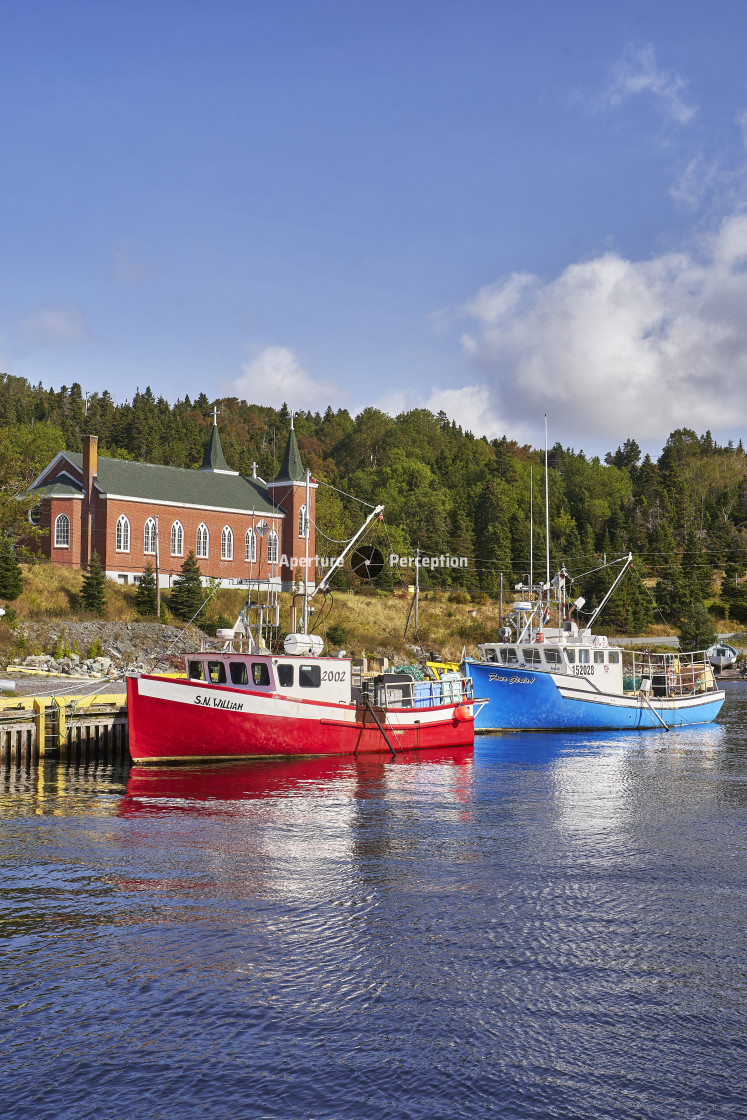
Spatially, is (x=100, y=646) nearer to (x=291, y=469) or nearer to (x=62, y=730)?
(x=62, y=730)

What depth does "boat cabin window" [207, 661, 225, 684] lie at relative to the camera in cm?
3462

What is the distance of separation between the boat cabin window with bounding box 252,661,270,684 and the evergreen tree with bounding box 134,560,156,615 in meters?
38.4

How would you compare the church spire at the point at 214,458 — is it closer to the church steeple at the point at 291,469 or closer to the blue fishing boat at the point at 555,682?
the church steeple at the point at 291,469

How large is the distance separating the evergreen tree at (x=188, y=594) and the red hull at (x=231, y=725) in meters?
36.6

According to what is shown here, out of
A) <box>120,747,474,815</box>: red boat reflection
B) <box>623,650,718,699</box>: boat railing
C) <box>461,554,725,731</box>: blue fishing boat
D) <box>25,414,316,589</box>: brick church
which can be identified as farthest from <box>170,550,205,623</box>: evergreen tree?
<box>120,747,474,815</box>: red boat reflection

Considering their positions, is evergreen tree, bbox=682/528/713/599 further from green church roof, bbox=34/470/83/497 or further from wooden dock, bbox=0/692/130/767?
wooden dock, bbox=0/692/130/767

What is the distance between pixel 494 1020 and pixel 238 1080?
350cm

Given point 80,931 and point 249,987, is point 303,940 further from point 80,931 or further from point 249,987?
point 80,931

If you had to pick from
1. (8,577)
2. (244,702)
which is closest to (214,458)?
(8,577)

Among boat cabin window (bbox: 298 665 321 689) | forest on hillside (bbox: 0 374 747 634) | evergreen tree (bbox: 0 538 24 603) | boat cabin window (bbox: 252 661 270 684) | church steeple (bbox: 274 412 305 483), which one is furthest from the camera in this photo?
forest on hillside (bbox: 0 374 747 634)

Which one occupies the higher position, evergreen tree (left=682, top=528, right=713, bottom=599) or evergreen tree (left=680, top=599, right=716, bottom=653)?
evergreen tree (left=682, top=528, right=713, bottom=599)

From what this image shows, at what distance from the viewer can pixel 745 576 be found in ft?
420

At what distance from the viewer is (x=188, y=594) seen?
239 feet

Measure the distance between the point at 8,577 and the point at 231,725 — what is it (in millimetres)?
35532
